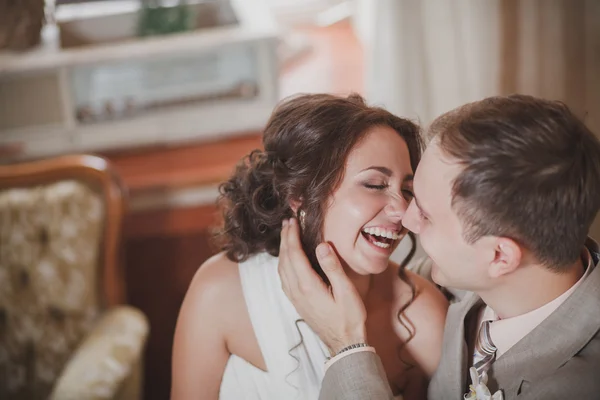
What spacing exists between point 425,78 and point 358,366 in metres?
1.34

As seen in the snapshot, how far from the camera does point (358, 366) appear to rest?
3.77 feet

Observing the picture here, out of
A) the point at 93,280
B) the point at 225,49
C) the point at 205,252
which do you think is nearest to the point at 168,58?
the point at 225,49

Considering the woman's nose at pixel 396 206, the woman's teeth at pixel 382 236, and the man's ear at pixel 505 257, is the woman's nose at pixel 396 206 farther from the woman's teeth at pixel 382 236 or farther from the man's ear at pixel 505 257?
the man's ear at pixel 505 257

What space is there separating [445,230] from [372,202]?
0.71 ft

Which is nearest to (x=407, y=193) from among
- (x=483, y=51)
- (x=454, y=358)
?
(x=454, y=358)

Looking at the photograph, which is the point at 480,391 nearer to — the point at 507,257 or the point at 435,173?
the point at 507,257

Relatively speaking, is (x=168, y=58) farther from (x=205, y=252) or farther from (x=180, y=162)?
(x=205, y=252)

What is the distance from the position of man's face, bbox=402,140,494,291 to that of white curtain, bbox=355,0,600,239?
113 centimetres

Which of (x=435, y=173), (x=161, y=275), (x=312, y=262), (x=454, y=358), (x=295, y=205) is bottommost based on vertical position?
(x=161, y=275)

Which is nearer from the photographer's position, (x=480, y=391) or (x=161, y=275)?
(x=480, y=391)

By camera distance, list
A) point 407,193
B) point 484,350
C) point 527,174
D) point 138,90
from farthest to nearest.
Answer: point 138,90, point 407,193, point 484,350, point 527,174

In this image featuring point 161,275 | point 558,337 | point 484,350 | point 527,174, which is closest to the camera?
point 527,174

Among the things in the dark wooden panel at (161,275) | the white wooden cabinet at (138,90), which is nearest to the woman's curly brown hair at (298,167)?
the dark wooden panel at (161,275)

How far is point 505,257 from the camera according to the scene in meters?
1.04
